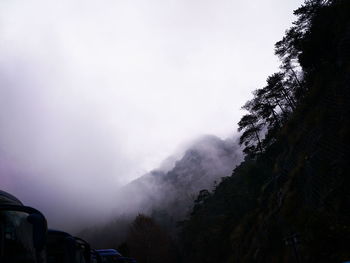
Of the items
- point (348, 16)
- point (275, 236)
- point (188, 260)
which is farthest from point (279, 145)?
point (188, 260)

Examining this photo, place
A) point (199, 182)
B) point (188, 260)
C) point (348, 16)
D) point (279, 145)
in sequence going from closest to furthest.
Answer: point (348, 16) → point (279, 145) → point (188, 260) → point (199, 182)

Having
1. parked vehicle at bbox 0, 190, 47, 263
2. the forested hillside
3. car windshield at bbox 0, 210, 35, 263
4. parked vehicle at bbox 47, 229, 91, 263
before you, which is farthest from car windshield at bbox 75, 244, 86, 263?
the forested hillside

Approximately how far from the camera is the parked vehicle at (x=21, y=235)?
15.4 ft

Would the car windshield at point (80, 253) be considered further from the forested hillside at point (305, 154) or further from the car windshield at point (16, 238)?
the forested hillside at point (305, 154)

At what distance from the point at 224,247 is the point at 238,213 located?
24.8 feet

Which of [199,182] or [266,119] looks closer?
[266,119]

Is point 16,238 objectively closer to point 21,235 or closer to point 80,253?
point 21,235

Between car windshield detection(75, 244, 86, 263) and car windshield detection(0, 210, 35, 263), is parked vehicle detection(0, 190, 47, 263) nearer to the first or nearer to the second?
car windshield detection(0, 210, 35, 263)

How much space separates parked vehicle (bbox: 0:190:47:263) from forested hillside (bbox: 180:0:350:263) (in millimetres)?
11296

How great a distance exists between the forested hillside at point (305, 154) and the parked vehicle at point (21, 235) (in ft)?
37.1

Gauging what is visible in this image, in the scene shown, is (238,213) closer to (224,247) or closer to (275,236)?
(224,247)

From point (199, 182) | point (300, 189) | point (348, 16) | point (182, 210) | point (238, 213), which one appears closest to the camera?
point (300, 189)

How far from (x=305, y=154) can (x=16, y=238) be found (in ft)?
66.2

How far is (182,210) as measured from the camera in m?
155
